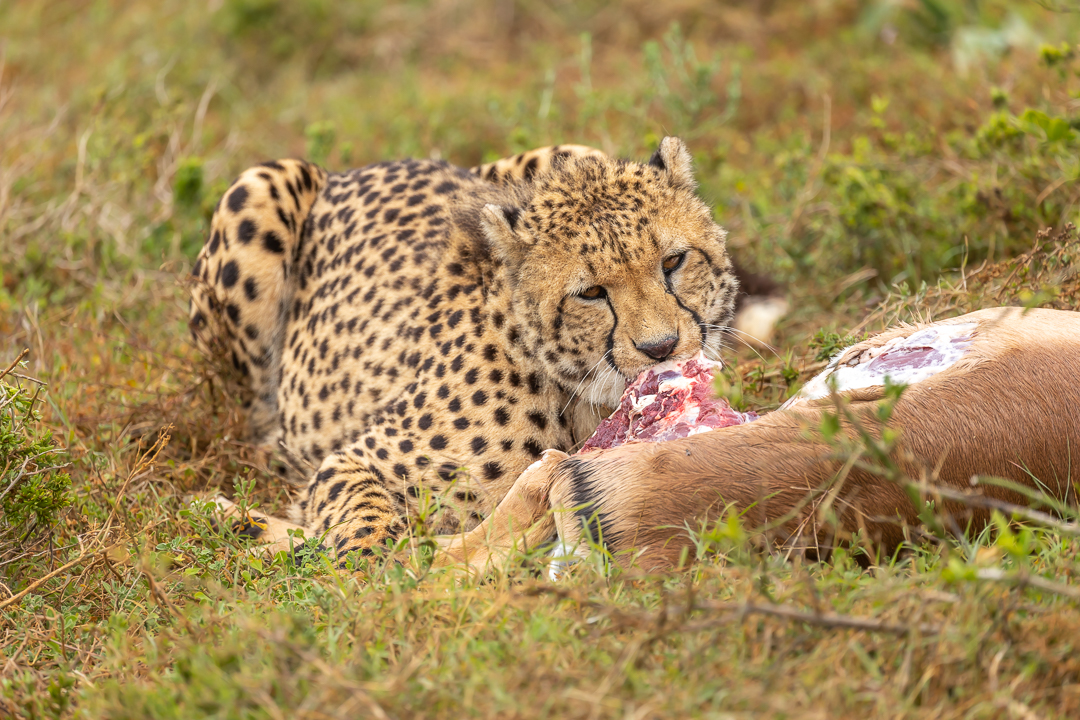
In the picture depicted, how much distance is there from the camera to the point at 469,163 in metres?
6.64

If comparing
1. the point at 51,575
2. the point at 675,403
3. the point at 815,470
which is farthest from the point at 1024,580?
the point at 51,575

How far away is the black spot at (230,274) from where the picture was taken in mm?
4531

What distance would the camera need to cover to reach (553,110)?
6082mm

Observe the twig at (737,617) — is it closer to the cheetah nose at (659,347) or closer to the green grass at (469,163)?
the green grass at (469,163)

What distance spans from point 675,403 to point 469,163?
12.5ft

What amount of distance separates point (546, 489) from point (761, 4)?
6363 mm

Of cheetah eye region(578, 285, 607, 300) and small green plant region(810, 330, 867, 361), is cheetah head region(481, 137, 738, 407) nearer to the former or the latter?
cheetah eye region(578, 285, 607, 300)

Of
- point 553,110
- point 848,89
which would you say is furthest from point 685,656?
point 848,89

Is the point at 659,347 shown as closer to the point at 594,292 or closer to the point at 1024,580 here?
the point at 594,292

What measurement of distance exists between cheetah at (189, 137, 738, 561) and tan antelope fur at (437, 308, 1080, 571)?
0.38 m

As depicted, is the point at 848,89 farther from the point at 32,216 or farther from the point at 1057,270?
the point at 32,216

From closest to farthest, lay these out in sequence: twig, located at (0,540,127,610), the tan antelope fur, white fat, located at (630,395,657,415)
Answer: the tan antelope fur → twig, located at (0,540,127,610) → white fat, located at (630,395,657,415)

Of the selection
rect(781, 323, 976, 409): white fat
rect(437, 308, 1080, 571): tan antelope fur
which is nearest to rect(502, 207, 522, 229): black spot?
rect(437, 308, 1080, 571): tan antelope fur

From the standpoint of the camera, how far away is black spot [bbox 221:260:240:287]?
4531 mm
